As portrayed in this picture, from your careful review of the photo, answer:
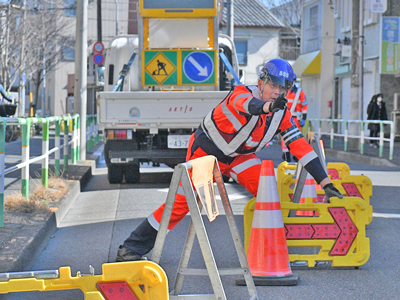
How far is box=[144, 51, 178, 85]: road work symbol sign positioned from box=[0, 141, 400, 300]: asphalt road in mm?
2659

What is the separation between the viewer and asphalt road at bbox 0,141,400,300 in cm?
555

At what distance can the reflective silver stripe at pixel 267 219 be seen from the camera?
584 cm

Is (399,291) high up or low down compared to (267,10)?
down

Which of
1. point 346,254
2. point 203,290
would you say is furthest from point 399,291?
point 203,290

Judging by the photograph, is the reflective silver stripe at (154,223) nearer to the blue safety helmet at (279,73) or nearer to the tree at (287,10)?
the blue safety helmet at (279,73)

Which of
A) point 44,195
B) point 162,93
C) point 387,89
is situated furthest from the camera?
point 387,89

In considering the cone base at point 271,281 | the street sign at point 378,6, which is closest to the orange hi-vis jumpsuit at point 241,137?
the cone base at point 271,281

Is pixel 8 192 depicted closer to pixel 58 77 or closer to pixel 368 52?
pixel 368 52

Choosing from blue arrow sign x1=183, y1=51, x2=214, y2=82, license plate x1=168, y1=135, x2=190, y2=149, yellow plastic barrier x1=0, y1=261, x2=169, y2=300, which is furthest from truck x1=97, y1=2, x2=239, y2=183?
yellow plastic barrier x1=0, y1=261, x2=169, y2=300

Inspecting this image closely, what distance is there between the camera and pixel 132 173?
13.0m

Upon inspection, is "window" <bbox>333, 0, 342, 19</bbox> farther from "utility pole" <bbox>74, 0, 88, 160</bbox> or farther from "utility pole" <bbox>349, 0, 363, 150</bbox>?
"utility pole" <bbox>74, 0, 88, 160</bbox>

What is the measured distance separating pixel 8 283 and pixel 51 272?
0.22 m

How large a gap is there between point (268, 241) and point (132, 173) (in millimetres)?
7439

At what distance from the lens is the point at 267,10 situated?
64.4m
